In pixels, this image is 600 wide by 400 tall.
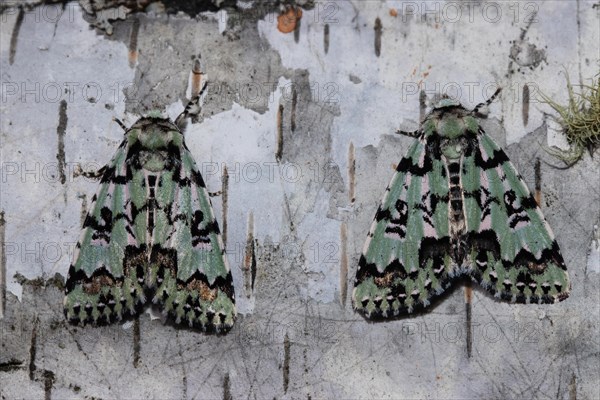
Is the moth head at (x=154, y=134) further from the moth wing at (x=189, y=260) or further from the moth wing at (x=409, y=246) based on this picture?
the moth wing at (x=409, y=246)

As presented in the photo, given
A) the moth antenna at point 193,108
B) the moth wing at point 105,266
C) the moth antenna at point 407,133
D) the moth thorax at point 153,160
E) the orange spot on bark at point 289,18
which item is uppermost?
the orange spot on bark at point 289,18

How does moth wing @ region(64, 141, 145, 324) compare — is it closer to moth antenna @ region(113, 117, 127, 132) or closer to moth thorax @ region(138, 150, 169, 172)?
moth thorax @ region(138, 150, 169, 172)

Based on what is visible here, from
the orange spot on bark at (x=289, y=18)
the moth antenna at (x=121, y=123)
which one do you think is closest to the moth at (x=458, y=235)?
the orange spot on bark at (x=289, y=18)

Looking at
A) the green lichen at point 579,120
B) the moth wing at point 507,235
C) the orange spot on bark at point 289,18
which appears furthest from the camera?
the orange spot on bark at point 289,18

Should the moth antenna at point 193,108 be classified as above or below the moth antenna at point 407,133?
above

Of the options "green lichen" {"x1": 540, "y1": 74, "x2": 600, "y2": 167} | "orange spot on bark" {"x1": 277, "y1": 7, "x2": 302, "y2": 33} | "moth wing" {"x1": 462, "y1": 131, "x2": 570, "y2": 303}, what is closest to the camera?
"moth wing" {"x1": 462, "y1": 131, "x2": 570, "y2": 303}

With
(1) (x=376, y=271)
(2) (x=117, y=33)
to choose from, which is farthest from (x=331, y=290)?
(2) (x=117, y=33)

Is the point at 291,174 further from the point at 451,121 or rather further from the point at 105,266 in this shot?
the point at 105,266

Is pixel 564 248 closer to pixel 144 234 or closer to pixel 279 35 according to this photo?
pixel 279 35

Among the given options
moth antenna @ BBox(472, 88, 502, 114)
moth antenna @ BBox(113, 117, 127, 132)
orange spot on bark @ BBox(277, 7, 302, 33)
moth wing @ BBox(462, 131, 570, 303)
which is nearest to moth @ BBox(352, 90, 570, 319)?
moth wing @ BBox(462, 131, 570, 303)
